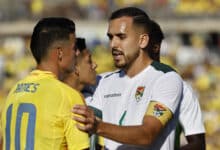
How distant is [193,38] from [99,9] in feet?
16.4

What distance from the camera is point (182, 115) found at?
5625mm

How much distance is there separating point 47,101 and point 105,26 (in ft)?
82.0

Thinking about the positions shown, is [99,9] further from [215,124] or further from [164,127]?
[164,127]

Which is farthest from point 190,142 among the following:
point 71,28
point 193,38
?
point 193,38

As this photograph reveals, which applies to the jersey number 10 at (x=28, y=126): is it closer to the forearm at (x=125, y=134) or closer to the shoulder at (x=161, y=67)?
the forearm at (x=125, y=134)

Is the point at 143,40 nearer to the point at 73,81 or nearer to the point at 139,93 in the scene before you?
the point at 139,93

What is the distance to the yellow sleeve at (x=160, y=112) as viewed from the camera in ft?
16.8

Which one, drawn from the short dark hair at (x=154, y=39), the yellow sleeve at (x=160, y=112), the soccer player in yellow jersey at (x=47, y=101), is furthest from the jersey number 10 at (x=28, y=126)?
the short dark hair at (x=154, y=39)

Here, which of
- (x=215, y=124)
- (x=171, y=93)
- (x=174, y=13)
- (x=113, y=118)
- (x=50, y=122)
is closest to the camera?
(x=50, y=122)

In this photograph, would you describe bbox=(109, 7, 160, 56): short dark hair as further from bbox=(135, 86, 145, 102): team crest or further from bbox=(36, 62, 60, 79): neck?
bbox=(36, 62, 60, 79): neck

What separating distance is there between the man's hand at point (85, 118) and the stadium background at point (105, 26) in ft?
72.3

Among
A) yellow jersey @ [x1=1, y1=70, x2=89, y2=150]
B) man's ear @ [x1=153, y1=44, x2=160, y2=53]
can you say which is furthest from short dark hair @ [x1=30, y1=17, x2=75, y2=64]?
man's ear @ [x1=153, y1=44, x2=160, y2=53]

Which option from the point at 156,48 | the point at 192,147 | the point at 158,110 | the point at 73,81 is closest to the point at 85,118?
the point at 158,110

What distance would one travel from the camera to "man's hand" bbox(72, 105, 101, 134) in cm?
451
